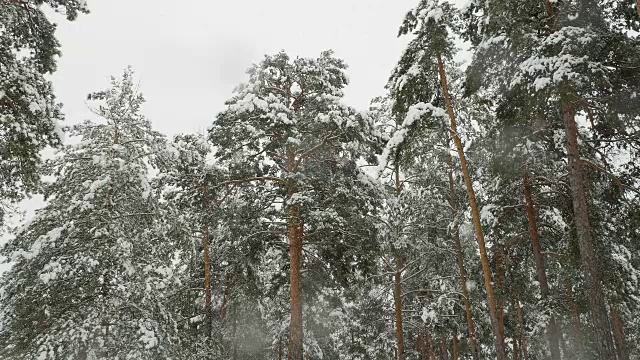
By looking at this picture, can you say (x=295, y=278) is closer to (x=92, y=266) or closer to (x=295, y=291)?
(x=295, y=291)

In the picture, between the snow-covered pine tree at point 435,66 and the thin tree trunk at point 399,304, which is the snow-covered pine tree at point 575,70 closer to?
the snow-covered pine tree at point 435,66

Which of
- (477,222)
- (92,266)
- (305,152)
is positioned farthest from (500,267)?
(92,266)

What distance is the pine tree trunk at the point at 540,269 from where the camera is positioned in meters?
12.9

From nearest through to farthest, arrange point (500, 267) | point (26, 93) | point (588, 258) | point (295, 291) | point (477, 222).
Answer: point (26, 93)
point (588, 258)
point (477, 222)
point (295, 291)
point (500, 267)

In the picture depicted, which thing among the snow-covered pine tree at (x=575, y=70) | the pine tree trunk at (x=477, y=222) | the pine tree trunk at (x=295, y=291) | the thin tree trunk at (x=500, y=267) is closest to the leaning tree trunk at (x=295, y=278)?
the pine tree trunk at (x=295, y=291)

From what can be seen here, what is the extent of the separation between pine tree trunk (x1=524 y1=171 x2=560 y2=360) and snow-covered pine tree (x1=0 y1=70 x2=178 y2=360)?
36.9 feet

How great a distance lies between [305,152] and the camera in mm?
13781

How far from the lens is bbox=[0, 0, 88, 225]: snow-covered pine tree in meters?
8.04

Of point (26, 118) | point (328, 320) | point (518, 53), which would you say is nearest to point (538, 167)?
point (518, 53)

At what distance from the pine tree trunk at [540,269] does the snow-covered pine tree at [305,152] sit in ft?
17.1

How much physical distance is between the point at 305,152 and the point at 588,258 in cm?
829

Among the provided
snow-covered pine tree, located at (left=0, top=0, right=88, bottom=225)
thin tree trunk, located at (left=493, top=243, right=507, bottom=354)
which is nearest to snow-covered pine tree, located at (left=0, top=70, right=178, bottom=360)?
snow-covered pine tree, located at (left=0, top=0, right=88, bottom=225)

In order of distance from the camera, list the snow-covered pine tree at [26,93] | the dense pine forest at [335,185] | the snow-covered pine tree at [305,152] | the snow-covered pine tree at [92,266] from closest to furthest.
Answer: the snow-covered pine tree at [26,93]
the dense pine forest at [335,185]
the snow-covered pine tree at [92,266]
the snow-covered pine tree at [305,152]

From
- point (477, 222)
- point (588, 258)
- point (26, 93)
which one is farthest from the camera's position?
point (477, 222)
